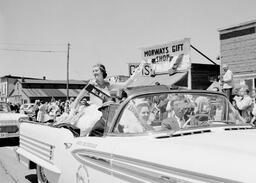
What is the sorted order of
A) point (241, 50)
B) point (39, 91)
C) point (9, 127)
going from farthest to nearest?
point (39, 91) < point (241, 50) < point (9, 127)

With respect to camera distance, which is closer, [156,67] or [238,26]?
[238,26]

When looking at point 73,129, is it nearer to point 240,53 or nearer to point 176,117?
point 176,117

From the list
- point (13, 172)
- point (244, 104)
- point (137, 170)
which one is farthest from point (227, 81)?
point (137, 170)

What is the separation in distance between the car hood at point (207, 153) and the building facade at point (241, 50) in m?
13.5

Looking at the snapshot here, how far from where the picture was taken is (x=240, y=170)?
6.88ft

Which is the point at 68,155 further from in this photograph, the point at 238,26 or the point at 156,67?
the point at 156,67

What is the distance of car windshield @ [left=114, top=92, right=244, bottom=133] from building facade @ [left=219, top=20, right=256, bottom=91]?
41.0ft

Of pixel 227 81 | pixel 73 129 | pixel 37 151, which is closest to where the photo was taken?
pixel 73 129

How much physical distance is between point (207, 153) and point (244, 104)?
5.87m

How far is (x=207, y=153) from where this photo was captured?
8.02 ft

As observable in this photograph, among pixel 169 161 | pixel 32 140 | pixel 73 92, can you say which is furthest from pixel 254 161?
pixel 73 92

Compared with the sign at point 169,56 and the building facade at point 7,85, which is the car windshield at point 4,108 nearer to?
the sign at point 169,56

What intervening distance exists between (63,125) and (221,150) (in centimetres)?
267

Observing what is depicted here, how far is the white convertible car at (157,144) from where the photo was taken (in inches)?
93.5
